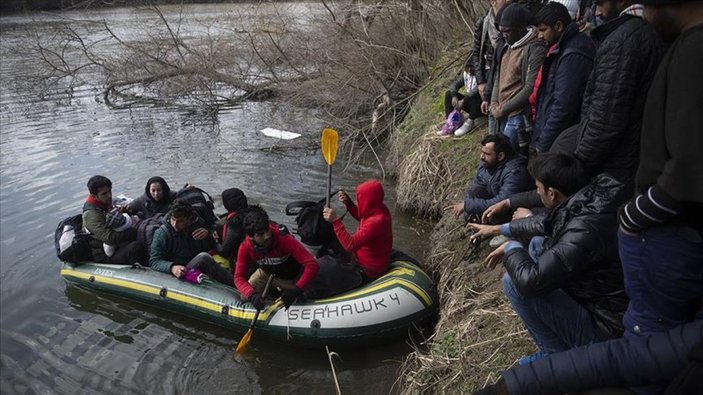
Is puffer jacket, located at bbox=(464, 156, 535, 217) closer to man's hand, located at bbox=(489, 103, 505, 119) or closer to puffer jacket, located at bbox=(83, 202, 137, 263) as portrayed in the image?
man's hand, located at bbox=(489, 103, 505, 119)

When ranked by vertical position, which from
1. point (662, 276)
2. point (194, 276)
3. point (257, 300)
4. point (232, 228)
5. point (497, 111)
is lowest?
point (194, 276)

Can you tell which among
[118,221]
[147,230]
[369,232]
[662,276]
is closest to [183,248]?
[147,230]

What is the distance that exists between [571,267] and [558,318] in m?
0.30

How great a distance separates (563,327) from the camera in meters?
2.48

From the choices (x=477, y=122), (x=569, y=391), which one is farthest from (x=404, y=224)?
(x=569, y=391)

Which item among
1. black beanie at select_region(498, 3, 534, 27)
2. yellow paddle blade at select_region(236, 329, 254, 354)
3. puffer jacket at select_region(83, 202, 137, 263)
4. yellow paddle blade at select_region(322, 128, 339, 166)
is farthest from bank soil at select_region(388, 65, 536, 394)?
puffer jacket at select_region(83, 202, 137, 263)

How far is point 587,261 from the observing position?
7.66 ft

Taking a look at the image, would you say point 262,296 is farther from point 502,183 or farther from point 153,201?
point 502,183

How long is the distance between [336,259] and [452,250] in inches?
46.8

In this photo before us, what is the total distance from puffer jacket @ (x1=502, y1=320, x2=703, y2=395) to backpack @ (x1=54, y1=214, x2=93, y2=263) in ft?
16.2

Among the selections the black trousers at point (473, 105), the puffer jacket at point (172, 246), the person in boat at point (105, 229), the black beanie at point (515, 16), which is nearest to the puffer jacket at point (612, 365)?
the black beanie at point (515, 16)

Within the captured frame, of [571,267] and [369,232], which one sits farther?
[369,232]

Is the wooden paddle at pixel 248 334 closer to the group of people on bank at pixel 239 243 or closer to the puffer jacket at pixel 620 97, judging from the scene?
the group of people on bank at pixel 239 243

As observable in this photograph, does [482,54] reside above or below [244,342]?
above
